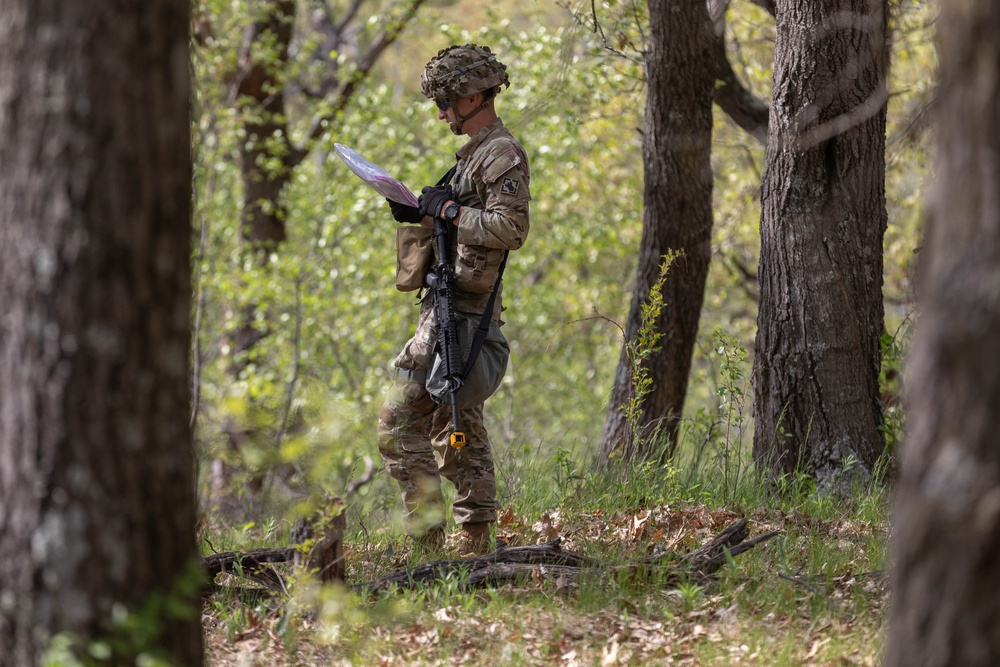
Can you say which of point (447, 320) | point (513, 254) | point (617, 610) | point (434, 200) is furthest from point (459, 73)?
point (513, 254)

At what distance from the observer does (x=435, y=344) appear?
4.61 meters

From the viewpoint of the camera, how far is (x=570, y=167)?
13.3 meters

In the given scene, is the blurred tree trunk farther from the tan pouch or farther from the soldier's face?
the soldier's face

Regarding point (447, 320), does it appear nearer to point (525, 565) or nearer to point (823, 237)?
point (525, 565)

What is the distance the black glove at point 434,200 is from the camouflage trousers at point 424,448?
48 centimetres

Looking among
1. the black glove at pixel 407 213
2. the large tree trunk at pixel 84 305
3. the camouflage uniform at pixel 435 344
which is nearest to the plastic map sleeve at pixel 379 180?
the black glove at pixel 407 213

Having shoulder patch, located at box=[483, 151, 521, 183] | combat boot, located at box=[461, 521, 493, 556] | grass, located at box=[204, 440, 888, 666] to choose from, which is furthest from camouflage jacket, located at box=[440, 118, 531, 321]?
grass, located at box=[204, 440, 888, 666]

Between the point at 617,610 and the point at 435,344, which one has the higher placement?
the point at 435,344

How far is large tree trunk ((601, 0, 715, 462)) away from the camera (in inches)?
241

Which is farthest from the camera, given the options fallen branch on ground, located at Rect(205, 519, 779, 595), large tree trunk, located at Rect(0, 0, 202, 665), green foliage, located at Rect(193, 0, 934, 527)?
green foliage, located at Rect(193, 0, 934, 527)

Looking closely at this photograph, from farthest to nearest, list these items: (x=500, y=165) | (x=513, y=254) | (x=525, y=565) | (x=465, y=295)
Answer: (x=513, y=254)
(x=465, y=295)
(x=500, y=165)
(x=525, y=565)

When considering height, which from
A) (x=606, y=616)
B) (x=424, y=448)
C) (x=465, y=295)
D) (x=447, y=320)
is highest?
(x=465, y=295)

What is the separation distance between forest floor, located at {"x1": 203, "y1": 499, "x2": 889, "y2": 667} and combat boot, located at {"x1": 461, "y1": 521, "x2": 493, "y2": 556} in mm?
352

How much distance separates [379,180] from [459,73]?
2.02ft
